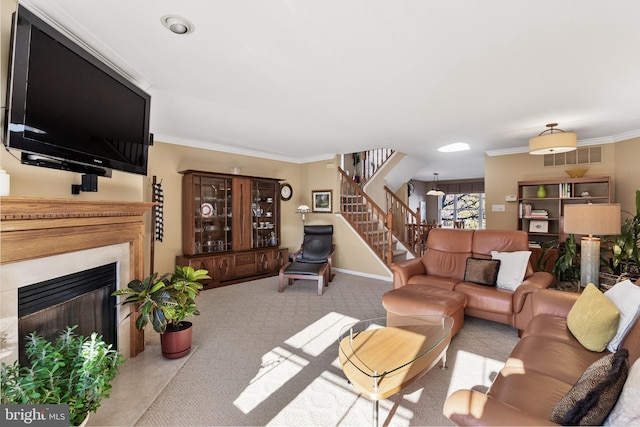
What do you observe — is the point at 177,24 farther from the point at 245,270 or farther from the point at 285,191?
the point at 285,191

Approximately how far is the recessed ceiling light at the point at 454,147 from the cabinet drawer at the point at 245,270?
13.6ft

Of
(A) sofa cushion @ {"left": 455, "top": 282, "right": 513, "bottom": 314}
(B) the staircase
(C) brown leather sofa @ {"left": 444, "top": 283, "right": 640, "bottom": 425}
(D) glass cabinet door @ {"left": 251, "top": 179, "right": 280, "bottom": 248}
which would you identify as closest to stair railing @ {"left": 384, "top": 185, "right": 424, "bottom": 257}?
(B) the staircase

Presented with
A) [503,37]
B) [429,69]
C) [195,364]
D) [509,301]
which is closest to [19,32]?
[195,364]

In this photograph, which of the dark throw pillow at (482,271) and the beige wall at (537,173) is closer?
the dark throw pillow at (482,271)

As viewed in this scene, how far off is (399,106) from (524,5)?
161cm

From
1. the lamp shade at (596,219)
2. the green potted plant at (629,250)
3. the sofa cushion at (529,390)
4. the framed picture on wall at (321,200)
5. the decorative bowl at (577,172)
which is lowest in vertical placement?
the sofa cushion at (529,390)

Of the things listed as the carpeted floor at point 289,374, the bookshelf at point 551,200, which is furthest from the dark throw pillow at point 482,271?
the bookshelf at point 551,200

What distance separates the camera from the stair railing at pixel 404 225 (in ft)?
20.9

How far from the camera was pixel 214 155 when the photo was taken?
5.08 metres

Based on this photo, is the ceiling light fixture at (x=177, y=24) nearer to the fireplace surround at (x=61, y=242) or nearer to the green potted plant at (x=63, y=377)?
the fireplace surround at (x=61, y=242)

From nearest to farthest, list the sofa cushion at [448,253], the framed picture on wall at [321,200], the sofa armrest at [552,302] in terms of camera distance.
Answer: the sofa armrest at [552,302] → the sofa cushion at [448,253] → the framed picture on wall at [321,200]

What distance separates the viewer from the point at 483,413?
109 centimetres

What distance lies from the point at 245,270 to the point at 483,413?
174 inches

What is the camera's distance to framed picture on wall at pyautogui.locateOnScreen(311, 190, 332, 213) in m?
5.99
